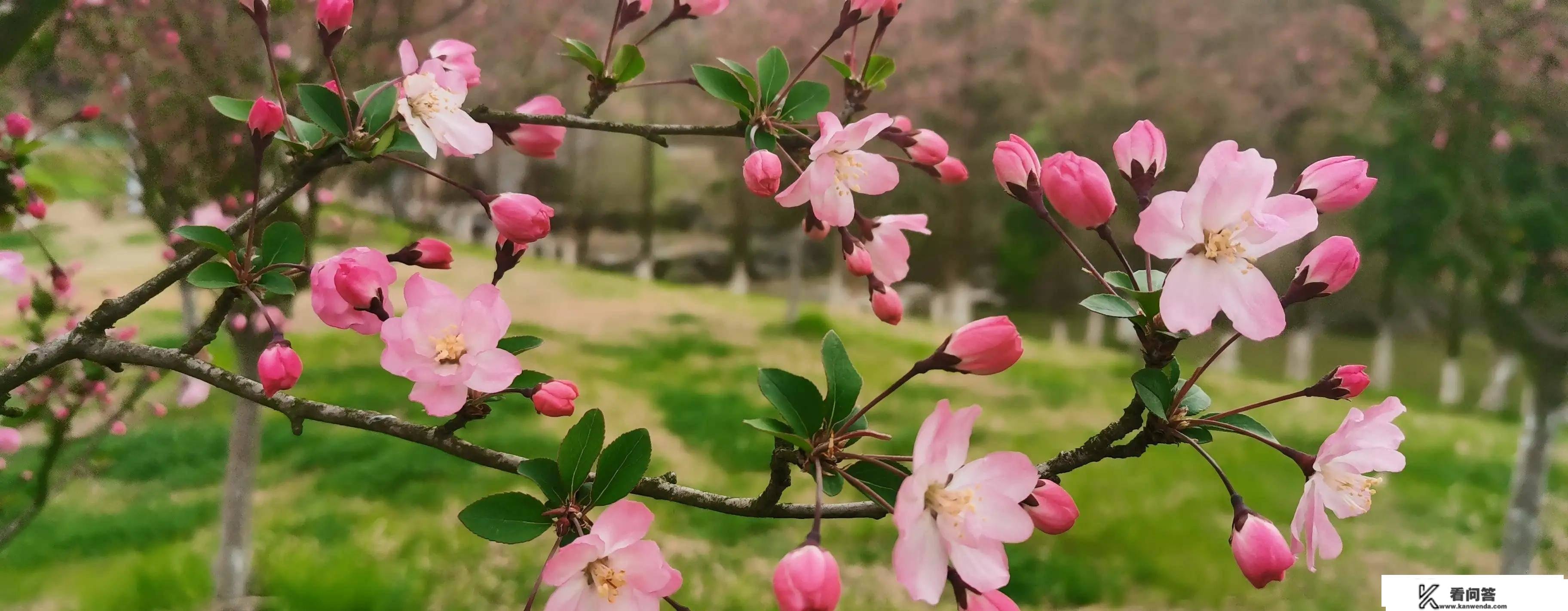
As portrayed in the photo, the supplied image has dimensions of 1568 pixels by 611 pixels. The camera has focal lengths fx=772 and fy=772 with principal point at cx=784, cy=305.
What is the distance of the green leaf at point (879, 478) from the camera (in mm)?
301

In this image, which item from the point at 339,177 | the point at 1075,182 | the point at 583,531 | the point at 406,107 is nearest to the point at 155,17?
the point at 339,177

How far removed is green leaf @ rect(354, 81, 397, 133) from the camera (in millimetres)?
360

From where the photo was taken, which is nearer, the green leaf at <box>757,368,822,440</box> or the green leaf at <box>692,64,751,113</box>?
the green leaf at <box>757,368,822,440</box>

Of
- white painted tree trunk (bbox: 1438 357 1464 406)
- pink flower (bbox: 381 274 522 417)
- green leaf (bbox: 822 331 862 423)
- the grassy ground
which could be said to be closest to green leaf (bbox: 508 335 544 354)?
pink flower (bbox: 381 274 522 417)

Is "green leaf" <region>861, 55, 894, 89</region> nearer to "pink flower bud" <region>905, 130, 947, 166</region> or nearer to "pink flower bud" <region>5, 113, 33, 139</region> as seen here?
"pink flower bud" <region>905, 130, 947, 166</region>

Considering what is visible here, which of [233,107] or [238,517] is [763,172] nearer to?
[233,107]

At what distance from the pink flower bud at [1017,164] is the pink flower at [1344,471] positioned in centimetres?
15

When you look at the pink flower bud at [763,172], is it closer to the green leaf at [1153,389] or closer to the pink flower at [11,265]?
the green leaf at [1153,389]

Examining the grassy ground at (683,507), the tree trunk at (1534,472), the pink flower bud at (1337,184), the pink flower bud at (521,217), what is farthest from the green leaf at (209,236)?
the tree trunk at (1534,472)

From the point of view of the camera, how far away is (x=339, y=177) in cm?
143

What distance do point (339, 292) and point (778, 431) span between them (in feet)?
0.56

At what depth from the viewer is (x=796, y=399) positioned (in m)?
0.30

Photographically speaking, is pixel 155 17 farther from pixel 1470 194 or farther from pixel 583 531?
pixel 1470 194

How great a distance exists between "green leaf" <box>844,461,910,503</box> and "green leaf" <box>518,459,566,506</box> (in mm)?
112
